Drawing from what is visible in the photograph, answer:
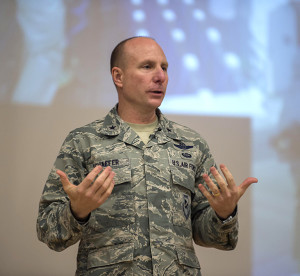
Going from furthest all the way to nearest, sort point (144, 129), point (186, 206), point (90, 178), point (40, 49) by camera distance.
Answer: point (40, 49), point (144, 129), point (186, 206), point (90, 178)

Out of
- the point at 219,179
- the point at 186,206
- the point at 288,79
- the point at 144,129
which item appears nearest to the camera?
the point at 219,179

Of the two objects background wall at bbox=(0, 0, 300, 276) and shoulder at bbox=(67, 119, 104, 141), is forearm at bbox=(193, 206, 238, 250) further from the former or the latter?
background wall at bbox=(0, 0, 300, 276)

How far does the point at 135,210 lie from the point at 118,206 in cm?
7

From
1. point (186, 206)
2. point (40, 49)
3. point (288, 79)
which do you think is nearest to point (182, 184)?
point (186, 206)

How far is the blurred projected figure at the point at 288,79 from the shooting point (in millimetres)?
3502

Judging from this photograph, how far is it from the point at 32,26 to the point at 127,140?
1.82 m

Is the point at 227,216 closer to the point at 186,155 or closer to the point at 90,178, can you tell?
the point at 186,155

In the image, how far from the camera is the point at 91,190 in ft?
5.04

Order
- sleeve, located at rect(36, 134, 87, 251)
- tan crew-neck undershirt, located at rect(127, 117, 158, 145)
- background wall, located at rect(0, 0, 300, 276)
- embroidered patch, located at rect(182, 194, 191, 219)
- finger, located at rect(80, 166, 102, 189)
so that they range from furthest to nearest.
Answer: background wall, located at rect(0, 0, 300, 276) → tan crew-neck undershirt, located at rect(127, 117, 158, 145) → embroidered patch, located at rect(182, 194, 191, 219) → sleeve, located at rect(36, 134, 87, 251) → finger, located at rect(80, 166, 102, 189)

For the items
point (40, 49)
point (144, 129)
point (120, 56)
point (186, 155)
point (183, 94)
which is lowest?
point (186, 155)

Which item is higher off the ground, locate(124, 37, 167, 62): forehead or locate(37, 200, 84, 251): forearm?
locate(124, 37, 167, 62): forehead

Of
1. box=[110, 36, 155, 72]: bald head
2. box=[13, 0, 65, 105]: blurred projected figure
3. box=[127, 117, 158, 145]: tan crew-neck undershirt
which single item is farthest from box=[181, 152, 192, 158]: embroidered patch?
box=[13, 0, 65, 105]: blurred projected figure

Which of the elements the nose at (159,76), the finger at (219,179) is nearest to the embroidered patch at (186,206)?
the finger at (219,179)

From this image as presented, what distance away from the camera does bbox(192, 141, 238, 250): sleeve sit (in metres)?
1.75
